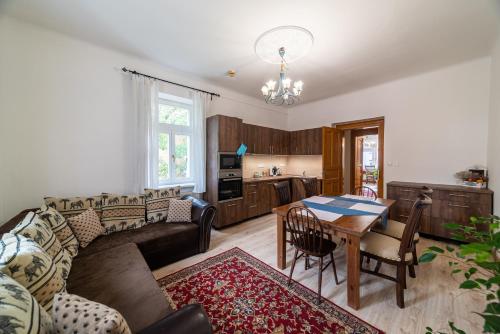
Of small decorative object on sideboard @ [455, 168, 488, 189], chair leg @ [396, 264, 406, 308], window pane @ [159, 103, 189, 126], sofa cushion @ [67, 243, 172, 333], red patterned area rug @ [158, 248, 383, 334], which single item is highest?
window pane @ [159, 103, 189, 126]

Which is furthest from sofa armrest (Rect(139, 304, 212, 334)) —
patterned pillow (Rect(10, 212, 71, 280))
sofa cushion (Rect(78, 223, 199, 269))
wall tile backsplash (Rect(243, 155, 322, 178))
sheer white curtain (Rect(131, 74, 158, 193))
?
wall tile backsplash (Rect(243, 155, 322, 178))

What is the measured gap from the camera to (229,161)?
3930mm

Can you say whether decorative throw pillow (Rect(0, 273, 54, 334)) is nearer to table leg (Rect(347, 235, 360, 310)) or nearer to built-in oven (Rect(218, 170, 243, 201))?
table leg (Rect(347, 235, 360, 310))

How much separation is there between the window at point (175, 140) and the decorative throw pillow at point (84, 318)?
272 cm

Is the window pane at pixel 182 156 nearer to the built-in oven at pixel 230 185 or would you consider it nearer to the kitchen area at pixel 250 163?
the kitchen area at pixel 250 163

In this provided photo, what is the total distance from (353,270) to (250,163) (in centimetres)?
345

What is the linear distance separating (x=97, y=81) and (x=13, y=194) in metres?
1.75

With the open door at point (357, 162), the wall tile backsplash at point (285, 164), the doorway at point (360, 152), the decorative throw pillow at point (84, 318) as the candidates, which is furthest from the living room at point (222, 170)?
the open door at point (357, 162)

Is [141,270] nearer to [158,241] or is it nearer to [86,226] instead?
[158,241]

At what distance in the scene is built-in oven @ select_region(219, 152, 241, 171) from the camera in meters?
3.80

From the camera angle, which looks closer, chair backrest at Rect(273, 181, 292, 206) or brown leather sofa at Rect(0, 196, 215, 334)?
brown leather sofa at Rect(0, 196, 215, 334)

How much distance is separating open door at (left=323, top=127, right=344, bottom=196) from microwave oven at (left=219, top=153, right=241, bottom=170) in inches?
78.7

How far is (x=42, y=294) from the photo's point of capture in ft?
3.65

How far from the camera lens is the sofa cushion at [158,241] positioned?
2212mm
